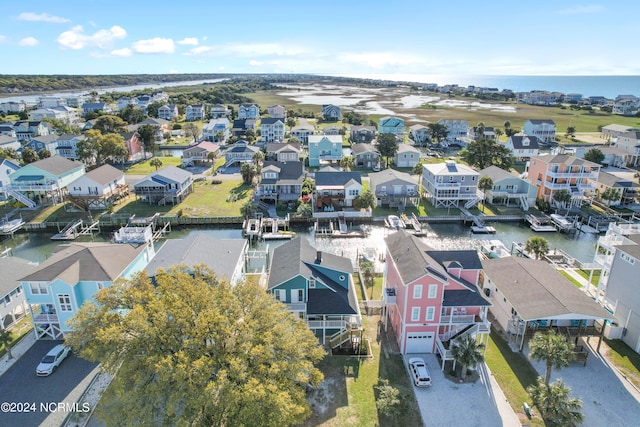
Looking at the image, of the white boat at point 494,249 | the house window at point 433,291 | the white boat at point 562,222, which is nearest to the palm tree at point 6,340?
the house window at point 433,291

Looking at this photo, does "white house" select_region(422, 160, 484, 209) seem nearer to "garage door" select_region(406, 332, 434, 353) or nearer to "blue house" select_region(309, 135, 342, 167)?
"blue house" select_region(309, 135, 342, 167)

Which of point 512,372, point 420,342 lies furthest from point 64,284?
point 512,372

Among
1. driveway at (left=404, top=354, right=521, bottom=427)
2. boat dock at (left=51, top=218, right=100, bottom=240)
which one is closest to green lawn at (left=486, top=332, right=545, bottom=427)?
driveway at (left=404, top=354, right=521, bottom=427)

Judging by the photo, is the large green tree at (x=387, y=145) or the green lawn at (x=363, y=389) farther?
the large green tree at (x=387, y=145)

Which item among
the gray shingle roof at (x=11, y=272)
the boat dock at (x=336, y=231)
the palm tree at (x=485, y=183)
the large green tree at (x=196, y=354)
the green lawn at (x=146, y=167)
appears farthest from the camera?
the green lawn at (x=146, y=167)

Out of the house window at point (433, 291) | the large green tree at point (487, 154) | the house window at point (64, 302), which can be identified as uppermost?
the large green tree at point (487, 154)

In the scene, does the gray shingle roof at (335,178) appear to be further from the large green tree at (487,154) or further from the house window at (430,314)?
the house window at (430,314)

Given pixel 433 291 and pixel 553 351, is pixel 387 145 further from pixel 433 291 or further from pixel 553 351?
pixel 553 351
